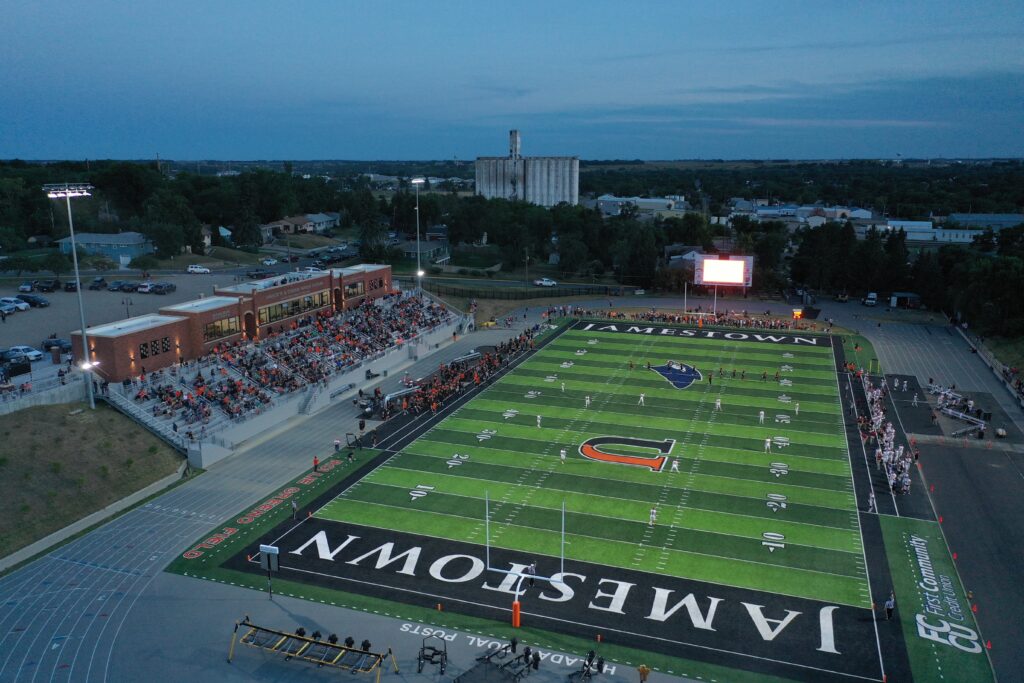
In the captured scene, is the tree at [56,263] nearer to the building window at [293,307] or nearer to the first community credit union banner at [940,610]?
the building window at [293,307]

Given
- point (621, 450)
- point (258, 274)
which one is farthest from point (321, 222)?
point (621, 450)

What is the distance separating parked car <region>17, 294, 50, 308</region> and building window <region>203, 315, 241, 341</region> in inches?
680

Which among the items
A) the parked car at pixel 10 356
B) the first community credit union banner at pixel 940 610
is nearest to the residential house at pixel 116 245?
the parked car at pixel 10 356

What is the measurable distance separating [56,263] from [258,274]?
50.1ft

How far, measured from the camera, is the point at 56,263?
55.2 meters

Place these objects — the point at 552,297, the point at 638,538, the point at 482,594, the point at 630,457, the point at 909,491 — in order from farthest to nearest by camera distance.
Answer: the point at 552,297 < the point at 630,457 < the point at 909,491 < the point at 638,538 < the point at 482,594

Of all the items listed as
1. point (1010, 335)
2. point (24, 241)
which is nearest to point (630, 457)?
point (1010, 335)

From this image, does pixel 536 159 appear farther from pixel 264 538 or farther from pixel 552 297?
pixel 264 538

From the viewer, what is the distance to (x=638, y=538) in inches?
992

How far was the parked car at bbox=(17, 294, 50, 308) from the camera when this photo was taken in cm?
4922

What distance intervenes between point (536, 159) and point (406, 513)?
552ft

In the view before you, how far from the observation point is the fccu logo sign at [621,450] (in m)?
31.9

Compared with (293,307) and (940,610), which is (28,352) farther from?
(940,610)

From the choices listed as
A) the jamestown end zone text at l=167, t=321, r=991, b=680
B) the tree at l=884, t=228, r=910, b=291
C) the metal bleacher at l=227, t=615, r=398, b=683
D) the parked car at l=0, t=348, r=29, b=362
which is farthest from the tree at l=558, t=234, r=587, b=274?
the metal bleacher at l=227, t=615, r=398, b=683
